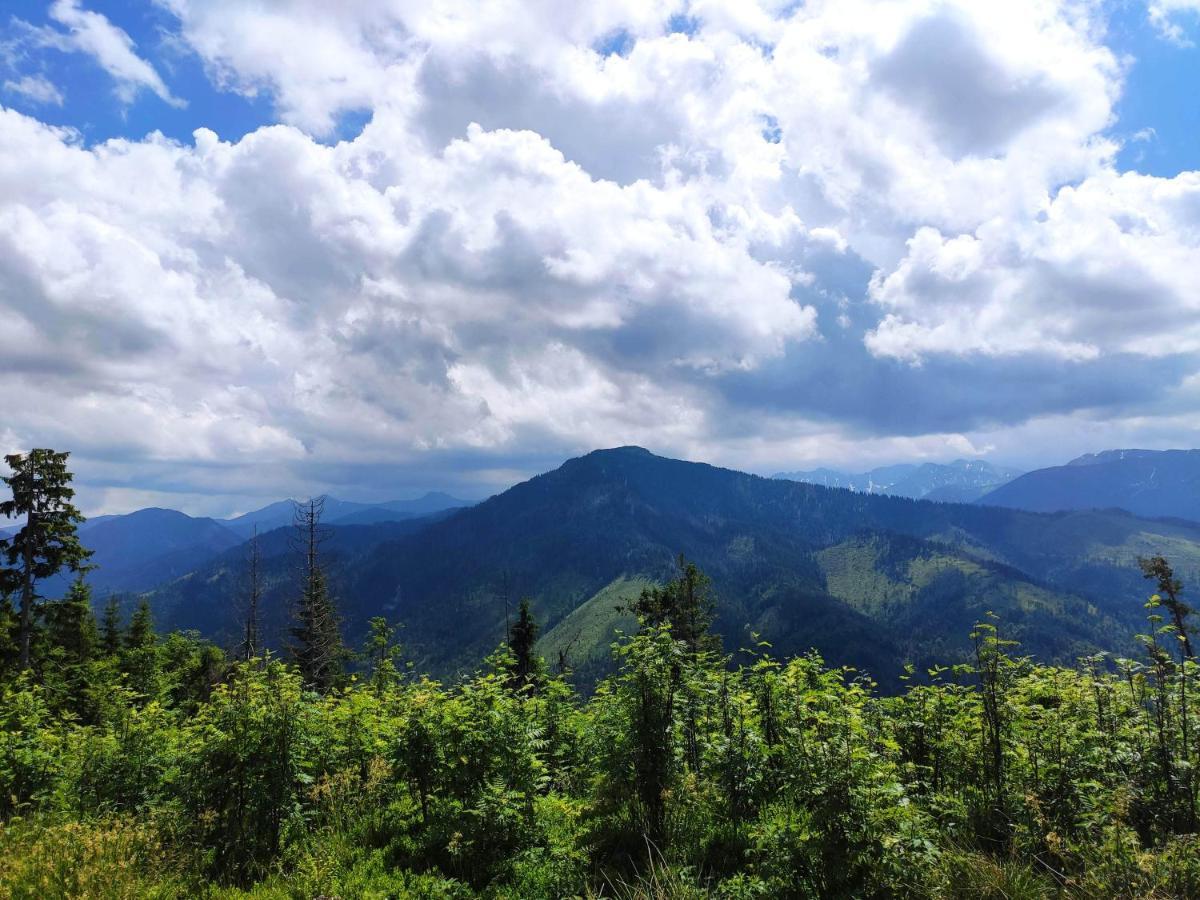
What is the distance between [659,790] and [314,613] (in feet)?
144

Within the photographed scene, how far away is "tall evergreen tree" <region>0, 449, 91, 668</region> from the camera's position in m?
29.6

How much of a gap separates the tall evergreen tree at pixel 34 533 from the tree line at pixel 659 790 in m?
21.1

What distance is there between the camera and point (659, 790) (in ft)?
34.5

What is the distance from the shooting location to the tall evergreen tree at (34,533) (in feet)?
97.2

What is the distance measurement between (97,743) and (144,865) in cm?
403

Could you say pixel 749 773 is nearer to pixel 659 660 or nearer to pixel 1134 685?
pixel 659 660

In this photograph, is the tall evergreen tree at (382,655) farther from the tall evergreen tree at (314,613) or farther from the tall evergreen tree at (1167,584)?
the tall evergreen tree at (1167,584)

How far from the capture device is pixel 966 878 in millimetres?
7355

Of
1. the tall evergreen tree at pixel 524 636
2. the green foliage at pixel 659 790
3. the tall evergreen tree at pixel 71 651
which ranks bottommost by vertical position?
the tall evergreen tree at pixel 524 636

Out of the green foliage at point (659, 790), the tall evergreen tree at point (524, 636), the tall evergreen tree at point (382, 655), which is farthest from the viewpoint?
the tall evergreen tree at point (524, 636)

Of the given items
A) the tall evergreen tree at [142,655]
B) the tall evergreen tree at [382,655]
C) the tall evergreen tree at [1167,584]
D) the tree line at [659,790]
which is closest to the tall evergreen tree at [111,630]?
the tall evergreen tree at [142,655]

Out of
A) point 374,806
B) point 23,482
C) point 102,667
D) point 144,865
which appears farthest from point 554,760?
point 102,667

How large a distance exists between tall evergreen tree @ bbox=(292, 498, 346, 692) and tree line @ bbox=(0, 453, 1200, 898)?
27119 millimetres

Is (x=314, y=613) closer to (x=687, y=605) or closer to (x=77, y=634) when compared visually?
(x=77, y=634)
